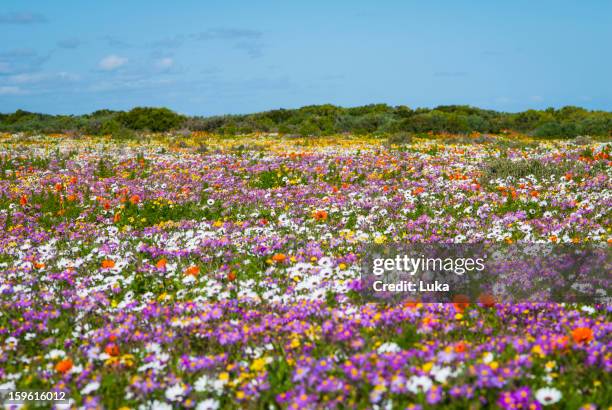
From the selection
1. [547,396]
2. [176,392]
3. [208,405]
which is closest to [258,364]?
[208,405]

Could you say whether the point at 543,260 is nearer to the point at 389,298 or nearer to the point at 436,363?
the point at 389,298

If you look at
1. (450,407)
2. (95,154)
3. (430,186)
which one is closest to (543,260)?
(450,407)

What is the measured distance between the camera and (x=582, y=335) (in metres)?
4.70

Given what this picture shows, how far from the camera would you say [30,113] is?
78812 millimetres

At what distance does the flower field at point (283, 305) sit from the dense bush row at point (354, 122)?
24.8m

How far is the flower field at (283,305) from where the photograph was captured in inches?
172

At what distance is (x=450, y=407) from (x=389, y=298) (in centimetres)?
229

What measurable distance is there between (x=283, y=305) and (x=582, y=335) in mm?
2926

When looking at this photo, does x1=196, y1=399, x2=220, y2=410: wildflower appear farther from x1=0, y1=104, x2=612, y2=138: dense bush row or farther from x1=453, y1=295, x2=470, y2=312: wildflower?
x1=0, y1=104, x2=612, y2=138: dense bush row

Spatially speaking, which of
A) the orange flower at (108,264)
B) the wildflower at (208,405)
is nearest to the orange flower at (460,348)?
the wildflower at (208,405)

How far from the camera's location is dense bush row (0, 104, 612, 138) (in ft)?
127

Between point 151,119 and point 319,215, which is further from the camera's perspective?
point 151,119

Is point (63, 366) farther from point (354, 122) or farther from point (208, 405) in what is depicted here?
point (354, 122)

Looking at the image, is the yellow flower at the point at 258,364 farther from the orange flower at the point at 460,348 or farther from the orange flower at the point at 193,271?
the orange flower at the point at 193,271
